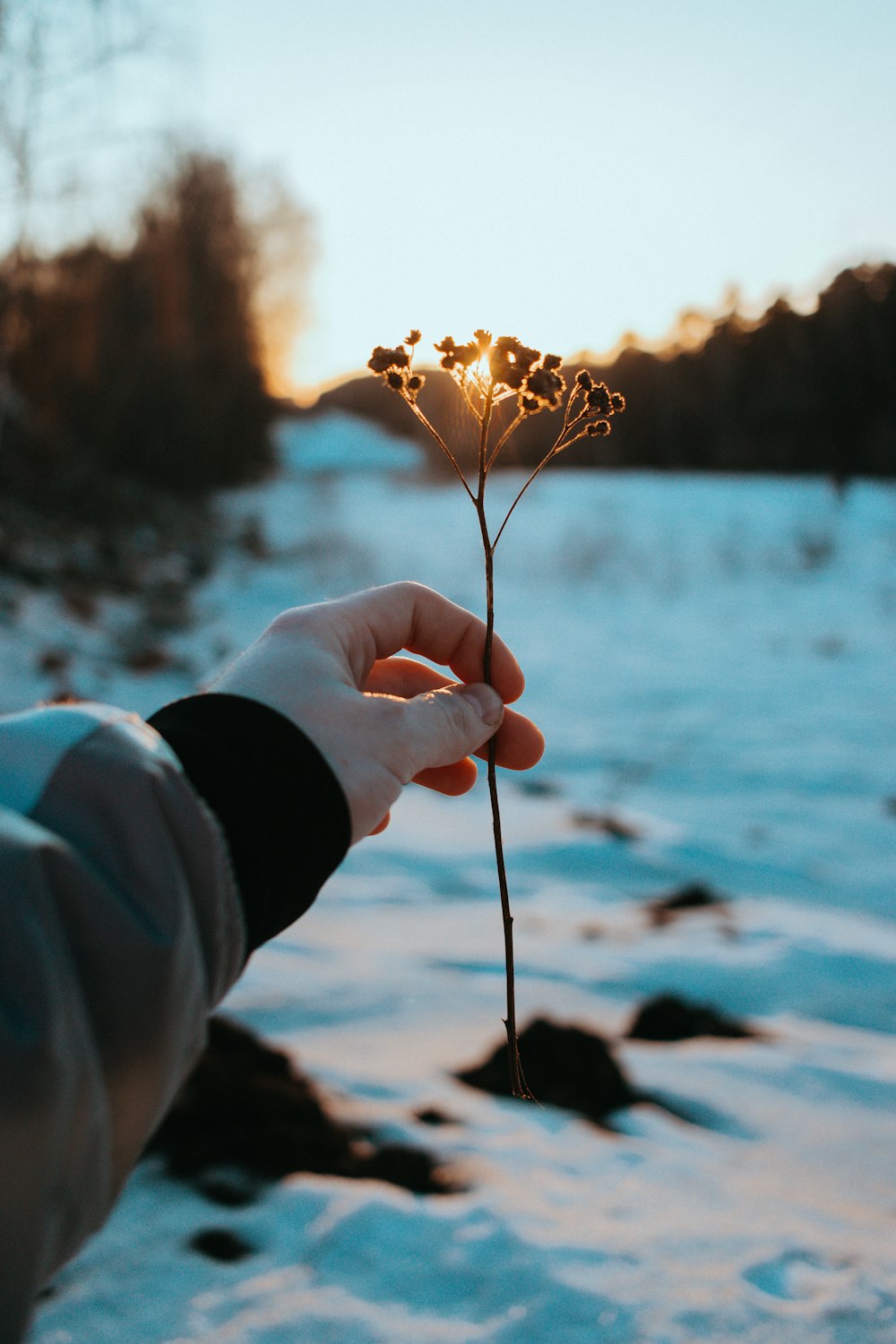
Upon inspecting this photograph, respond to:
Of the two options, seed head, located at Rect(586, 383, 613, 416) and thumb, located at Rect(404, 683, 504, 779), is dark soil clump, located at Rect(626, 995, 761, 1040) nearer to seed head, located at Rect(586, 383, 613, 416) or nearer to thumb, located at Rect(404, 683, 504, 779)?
thumb, located at Rect(404, 683, 504, 779)

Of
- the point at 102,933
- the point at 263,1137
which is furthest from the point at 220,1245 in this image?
the point at 102,933

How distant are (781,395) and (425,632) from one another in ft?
27.7

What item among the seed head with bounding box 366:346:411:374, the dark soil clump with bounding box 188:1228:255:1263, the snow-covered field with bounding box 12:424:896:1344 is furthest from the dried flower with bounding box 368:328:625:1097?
the dark soil clump with bounding box 188:1228:255:1263

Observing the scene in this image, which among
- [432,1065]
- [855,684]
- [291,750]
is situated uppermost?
[291,750]

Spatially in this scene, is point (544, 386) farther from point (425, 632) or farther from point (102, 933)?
point (102, 933)

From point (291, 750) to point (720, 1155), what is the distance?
84.7 inches

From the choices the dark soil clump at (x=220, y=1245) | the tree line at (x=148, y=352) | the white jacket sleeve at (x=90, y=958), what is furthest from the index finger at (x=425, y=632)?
the tree line at (x=148, y=352)

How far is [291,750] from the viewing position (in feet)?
3.69

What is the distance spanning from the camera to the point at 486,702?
141 cm

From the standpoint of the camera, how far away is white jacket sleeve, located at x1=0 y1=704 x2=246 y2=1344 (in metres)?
0.77

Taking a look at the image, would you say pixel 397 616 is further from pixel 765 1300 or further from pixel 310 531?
pixel 310 531

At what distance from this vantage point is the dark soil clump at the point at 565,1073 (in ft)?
9.25

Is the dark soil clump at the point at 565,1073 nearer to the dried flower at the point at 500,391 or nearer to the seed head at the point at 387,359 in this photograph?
the dried flower at the point at 500,391

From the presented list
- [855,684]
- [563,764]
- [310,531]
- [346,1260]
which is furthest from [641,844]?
[310,531]
